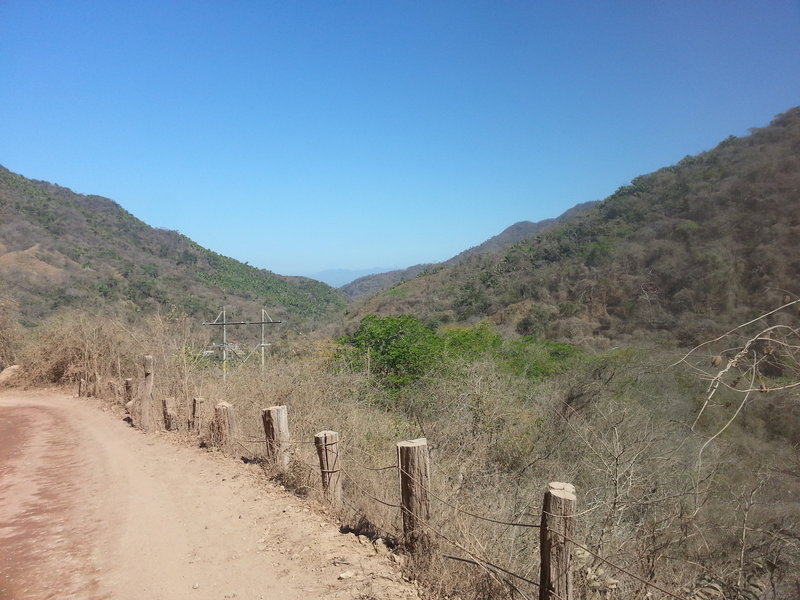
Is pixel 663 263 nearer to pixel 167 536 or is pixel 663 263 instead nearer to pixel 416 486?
pixel 416 486

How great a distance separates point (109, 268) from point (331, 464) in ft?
142

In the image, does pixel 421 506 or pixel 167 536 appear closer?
pixel 421 506

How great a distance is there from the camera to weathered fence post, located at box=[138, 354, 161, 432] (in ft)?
31.4

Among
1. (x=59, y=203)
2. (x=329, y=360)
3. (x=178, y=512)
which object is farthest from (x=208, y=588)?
(x=59, y=203)

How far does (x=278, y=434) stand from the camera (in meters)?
6.34

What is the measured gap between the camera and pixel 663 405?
1140cm

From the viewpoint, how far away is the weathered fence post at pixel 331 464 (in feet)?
17.4

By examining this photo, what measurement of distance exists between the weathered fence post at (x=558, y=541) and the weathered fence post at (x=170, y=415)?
26.7 feet

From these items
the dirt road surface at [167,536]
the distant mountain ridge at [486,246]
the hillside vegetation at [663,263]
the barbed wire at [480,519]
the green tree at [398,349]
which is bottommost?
the dirt road surface at [167,536]

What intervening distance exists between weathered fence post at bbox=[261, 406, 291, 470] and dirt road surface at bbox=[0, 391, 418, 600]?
346 millimetres

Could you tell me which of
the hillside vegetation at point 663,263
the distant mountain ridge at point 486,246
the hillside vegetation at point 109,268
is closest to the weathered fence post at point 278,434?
the hillside vegetation at point 109,268

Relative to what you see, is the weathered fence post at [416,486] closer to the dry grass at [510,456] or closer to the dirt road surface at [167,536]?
the dry grass at [510,456]

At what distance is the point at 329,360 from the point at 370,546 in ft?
22.8

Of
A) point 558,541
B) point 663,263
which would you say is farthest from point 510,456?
point 663,263
